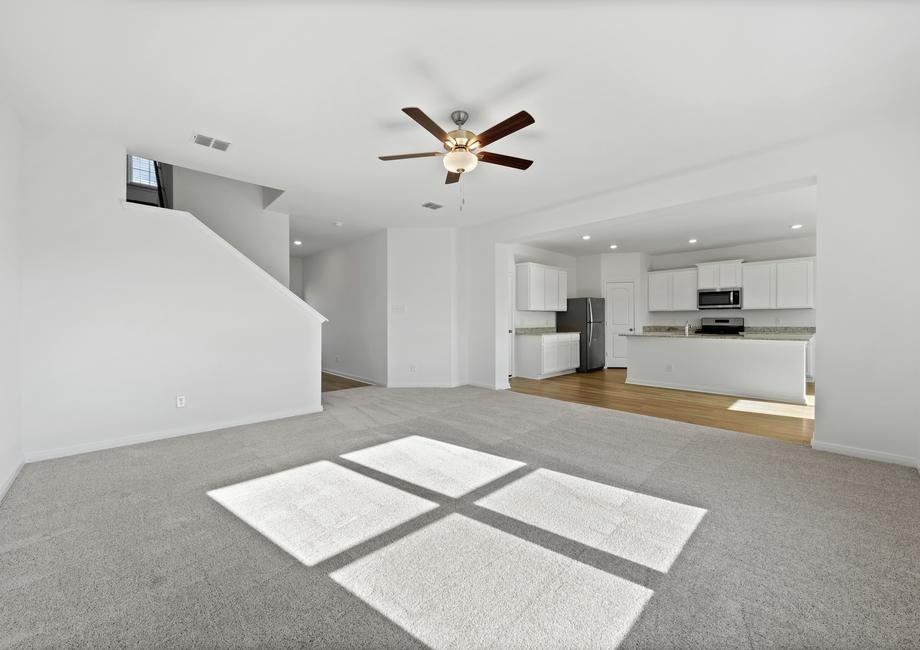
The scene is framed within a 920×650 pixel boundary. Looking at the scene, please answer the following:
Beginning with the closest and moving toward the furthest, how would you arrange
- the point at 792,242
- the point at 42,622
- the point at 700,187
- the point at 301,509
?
the point at 42,622, the point at 301,509, the point at 700,187, the point at 792,242

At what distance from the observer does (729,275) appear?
7680mm

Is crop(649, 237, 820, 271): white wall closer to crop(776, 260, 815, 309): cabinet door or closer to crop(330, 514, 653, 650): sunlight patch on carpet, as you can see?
crop(776, 260, 815, 309): cabinet door

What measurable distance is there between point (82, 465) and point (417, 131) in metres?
3.67

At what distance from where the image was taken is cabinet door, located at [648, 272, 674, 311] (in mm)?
8508

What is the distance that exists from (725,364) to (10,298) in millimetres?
7843

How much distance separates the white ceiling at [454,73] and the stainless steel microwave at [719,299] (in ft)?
16.5

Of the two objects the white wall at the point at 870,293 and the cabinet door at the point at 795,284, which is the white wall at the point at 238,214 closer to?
the white wall at the point at 870,293

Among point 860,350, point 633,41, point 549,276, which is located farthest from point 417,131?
point 549,276

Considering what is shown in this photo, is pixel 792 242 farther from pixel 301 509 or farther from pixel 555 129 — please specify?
pixel 301 509

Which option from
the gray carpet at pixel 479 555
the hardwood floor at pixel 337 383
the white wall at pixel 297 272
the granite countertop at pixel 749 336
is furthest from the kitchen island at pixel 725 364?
the white wall at pixel 297 272

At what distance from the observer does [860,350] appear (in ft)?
10.6

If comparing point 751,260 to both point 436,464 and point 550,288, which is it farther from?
point 436,464

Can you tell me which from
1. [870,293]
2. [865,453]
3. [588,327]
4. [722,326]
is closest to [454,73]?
[870,293]

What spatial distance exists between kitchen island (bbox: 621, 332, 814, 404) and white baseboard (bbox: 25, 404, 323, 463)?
539 centimetres
